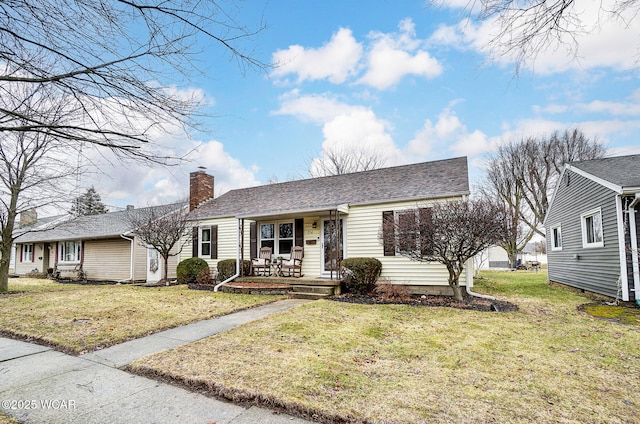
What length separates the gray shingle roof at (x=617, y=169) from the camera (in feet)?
27.0

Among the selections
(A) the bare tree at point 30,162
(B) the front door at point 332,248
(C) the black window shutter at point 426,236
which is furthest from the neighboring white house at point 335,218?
(A) the bare tree at point 30,162

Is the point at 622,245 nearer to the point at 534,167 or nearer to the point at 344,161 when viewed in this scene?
the point at 534,167

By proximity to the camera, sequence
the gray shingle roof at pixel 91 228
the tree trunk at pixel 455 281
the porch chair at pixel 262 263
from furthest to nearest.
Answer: the gray shingle roof at pixel 91 228 < the porch chair at pixel 262 263 < the tree trunk at pixel 455 281

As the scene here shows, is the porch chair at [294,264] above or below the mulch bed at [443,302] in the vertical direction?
above

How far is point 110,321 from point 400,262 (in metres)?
7.65

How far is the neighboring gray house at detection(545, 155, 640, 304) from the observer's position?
8.17 m

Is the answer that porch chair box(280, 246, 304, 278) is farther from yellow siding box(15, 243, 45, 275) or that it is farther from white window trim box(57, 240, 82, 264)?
yellow siding box(15, 243, 45, 275)

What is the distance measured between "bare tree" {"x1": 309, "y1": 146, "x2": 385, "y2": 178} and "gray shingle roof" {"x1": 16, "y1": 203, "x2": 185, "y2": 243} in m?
12.6

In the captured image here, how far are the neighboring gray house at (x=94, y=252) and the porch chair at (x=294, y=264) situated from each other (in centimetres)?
761

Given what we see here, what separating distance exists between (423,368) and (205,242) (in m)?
12.7

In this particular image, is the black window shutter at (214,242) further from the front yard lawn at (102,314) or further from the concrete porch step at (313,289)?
the concrete porch step at (313,289)

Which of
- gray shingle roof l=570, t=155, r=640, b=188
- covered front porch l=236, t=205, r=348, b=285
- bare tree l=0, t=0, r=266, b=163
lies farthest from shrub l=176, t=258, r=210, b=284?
gray shingle roof l=570, t=155, r=640, b=188

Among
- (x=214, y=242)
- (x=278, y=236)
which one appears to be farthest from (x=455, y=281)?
(x=214, y=242)

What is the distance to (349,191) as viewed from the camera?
12.6 metres
